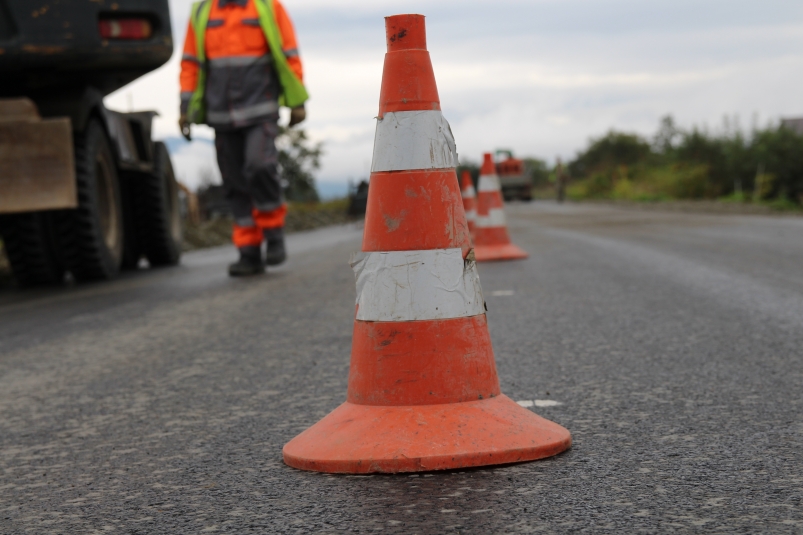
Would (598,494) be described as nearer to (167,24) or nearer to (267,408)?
(267,408)

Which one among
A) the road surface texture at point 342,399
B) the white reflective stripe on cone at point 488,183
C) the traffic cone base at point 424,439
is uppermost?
the white reflective stripe on cone at point 488,183

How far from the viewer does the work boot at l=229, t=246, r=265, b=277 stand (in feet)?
26.9

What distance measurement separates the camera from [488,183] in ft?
31.0

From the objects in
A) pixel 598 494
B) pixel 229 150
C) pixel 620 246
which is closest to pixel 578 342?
pixel 598 494

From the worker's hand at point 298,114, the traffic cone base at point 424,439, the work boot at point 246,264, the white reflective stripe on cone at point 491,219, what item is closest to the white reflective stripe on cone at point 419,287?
the traffic cone base at point 424,439

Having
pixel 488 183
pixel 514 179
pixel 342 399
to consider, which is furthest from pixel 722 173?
pixel 342 399

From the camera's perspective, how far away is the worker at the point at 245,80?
781 cm

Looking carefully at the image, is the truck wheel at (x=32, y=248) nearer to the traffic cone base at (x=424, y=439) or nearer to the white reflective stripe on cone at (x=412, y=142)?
the white reflective stripe on cone at (x=412, y=142)

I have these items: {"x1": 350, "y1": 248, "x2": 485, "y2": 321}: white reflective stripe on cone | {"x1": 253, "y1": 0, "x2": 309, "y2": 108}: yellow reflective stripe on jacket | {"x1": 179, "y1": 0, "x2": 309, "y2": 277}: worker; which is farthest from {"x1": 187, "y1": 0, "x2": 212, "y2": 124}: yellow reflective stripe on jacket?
{"x1": 350, "y1": 248, "x2": 485, "y2": 321}: white reflective stripe on cone

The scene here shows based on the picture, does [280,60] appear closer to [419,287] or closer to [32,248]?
[32,248]

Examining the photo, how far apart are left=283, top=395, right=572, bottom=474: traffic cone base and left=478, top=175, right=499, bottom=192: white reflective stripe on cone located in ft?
22.3

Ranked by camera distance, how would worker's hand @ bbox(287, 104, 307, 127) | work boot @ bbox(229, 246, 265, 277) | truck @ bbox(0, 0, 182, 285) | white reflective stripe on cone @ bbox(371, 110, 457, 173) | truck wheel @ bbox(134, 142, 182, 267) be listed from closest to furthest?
white reflective stripe on cone @ bbox(371, 110, 457, 173), truck @ bbox(0, 0, 182, 285), worker's hand @ bbox(287, 104, 307, 127), work boot @ bbox(229, 246, 265, 277), truck wheel @ bbox(134, 142, 182, 267)

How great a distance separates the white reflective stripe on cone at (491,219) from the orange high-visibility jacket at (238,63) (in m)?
2.29

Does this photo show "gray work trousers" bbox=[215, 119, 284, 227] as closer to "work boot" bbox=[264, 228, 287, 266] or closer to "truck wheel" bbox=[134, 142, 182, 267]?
"work boot" bbox=[264, 228, 287, 266]
